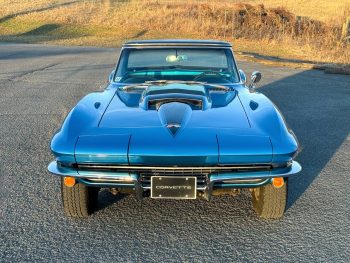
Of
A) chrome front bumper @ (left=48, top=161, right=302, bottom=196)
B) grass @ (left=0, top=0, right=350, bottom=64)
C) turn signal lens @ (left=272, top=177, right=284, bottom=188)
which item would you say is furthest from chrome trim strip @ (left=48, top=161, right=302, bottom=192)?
grass @ (left=0, top=0, right=350, bottom=64)

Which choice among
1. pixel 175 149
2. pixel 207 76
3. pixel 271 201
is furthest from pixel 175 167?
pixel 207 76

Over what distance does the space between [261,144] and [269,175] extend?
23cm

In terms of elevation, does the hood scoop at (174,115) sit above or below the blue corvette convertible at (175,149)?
above

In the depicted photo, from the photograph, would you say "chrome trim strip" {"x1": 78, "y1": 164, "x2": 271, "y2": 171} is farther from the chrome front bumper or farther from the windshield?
the windshield

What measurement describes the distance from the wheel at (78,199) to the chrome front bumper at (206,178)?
246 millimetres

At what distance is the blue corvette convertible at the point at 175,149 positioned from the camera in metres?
3.34

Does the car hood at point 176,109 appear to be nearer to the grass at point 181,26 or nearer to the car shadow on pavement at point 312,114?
the car shadow on pavement at point 312,114

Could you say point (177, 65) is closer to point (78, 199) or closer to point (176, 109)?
point (176, 109)

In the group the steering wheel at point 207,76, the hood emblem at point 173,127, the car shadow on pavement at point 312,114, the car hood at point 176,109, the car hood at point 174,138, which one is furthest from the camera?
the car shadow on pavement at point 312,114

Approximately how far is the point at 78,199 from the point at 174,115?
1000mm

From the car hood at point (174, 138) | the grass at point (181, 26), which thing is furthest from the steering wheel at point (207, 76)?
the grass at point (181, 26)

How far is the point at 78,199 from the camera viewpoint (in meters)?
3.79

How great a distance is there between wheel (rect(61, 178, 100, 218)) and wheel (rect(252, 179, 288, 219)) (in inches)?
53.2

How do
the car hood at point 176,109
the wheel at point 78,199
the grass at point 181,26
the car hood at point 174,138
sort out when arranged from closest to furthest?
the car hood at point 174,138 < the car hood at point 176,109 < the wheel at point 78,199 < the grass at point 181,26
